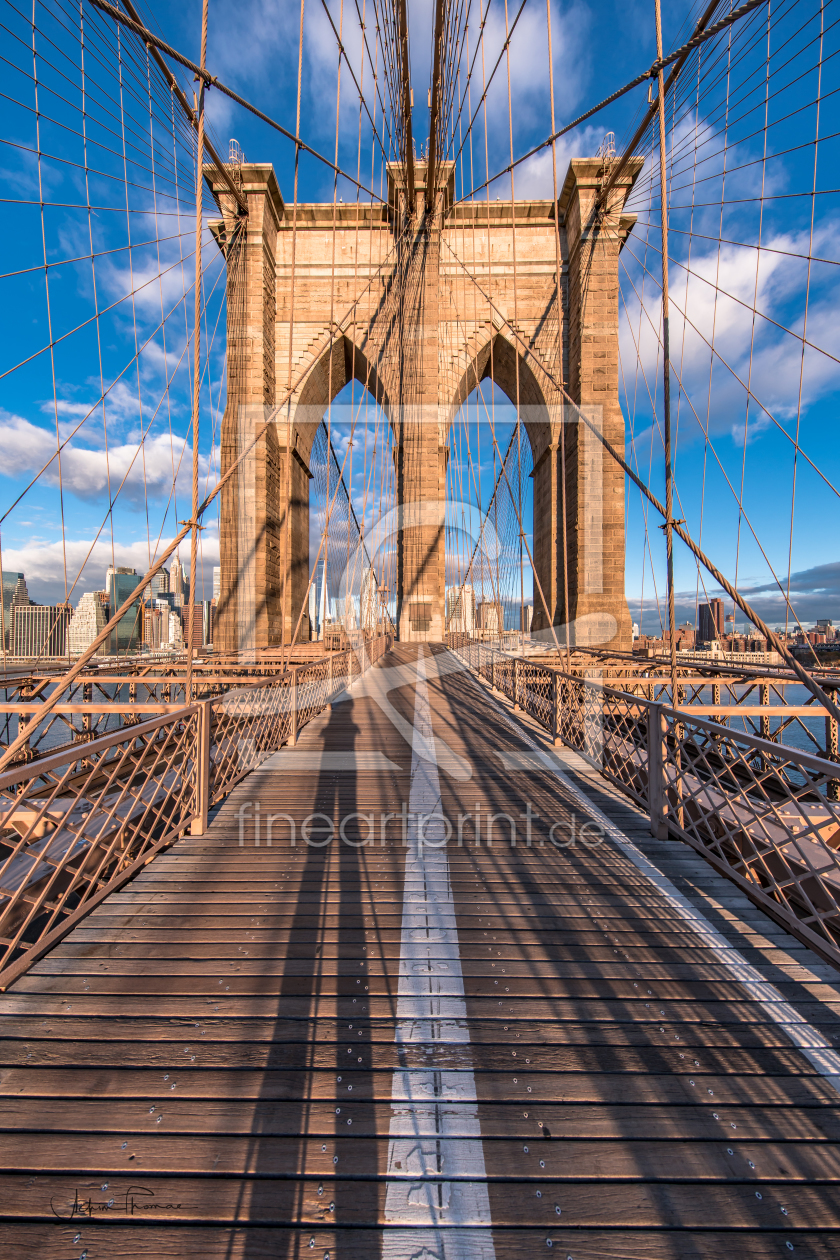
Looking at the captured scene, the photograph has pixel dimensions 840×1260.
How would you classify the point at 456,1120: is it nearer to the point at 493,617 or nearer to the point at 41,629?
the point at 41,629

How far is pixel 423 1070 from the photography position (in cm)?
143

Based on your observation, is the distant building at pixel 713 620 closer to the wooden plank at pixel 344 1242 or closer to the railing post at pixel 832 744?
the railing post at pixel 832 744

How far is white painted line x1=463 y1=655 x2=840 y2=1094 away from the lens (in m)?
1.51

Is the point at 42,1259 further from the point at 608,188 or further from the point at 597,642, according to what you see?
the point at 608,188

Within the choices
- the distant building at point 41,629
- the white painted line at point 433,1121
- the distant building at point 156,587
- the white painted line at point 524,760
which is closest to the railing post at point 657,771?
the white painted line at point 524,760

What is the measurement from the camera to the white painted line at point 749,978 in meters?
1.51

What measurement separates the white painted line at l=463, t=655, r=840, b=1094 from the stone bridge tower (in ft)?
32.0

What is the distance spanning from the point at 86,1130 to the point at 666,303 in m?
4.55

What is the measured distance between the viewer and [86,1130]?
50.5 inches

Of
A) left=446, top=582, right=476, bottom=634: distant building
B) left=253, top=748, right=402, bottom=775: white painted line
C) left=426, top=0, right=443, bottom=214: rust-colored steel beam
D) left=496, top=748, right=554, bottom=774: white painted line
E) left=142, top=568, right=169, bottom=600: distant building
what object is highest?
left=426, top=0, right=443, bottom=214: rust-colored steel beam

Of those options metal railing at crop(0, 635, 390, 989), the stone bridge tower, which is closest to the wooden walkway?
metal railing at crop(0, 635, 390, 989)

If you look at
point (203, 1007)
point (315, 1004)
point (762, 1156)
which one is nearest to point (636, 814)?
point (762, 1156)

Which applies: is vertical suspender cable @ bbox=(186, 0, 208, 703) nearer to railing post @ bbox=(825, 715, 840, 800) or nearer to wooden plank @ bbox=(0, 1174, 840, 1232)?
wooden plank @ bbox=(0, 1174, 840, 1232)

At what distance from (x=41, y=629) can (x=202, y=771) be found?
7353 millimetres
